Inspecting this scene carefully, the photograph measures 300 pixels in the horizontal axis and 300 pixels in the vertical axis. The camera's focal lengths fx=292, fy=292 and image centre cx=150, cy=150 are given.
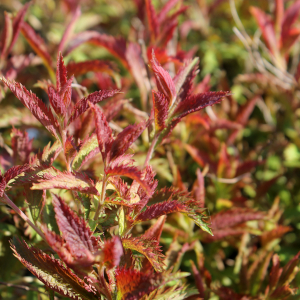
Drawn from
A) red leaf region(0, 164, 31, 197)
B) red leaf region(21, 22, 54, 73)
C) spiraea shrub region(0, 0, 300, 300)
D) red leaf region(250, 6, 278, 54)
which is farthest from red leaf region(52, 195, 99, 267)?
red leaf region(250, 6, 278, 54)

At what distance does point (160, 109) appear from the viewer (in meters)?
0.68

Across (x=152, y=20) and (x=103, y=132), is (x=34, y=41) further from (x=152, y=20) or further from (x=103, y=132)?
(x=103, y=132)

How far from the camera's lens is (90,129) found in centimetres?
89

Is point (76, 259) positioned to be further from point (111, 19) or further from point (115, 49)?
point (111, 19)

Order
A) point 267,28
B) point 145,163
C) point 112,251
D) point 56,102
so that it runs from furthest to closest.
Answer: point 267,28 → point 145,163 → point 56,102 → point 112,251

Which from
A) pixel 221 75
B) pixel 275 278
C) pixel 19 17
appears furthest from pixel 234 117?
pixel 19 17

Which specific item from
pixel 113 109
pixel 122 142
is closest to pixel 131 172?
pixel 122 142

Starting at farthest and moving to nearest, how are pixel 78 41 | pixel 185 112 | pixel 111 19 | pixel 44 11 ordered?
1. pixel 111 19
2. pixel 44 11
3. pixel 78 41
4. pixel 185 112

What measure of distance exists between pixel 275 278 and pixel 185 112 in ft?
1.88

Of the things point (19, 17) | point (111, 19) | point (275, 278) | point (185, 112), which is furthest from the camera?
point (111, 19)

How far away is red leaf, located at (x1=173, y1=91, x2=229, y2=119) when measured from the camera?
715mm

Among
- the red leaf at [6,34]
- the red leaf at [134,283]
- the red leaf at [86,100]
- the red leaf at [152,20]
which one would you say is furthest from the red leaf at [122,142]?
the red leaf at [6,34]

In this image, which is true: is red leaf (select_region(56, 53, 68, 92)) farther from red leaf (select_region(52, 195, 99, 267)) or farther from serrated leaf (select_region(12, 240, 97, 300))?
serrated leaf (select_region(12, 240, 97, 300))

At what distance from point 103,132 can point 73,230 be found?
21cm
